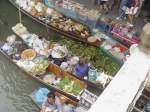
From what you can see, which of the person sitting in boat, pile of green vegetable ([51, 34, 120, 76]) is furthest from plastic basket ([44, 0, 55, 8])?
the person sitting in boat

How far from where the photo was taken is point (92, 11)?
1195cm

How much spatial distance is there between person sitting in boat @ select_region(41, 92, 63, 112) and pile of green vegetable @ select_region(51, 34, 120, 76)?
177cm

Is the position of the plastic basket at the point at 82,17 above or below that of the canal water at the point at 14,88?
above

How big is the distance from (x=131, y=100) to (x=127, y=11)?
798cm

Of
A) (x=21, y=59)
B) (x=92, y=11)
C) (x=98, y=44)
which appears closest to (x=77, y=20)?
(x=92, y=11)

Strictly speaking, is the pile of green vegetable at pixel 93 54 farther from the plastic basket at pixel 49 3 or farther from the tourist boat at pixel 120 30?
the plastic basket at pixel 49 3

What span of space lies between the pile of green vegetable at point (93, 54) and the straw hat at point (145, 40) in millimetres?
5817

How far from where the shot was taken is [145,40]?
14.3 ft

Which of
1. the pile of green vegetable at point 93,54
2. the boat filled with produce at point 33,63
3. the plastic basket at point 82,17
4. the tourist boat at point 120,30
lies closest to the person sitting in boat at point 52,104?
the boat filled with produce at point 33,63

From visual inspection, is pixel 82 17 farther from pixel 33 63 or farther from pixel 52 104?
pixel 52 104

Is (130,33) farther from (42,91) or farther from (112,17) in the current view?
(42,91)

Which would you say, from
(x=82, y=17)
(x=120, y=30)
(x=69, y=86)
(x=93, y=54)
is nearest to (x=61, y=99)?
(x=69, y=86)

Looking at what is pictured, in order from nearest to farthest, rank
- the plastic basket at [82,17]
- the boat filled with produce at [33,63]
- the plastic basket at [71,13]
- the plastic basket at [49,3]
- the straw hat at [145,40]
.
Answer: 1. the straw hat at [145,40]
2. the boat filled with produce at [33,63]
3. the plastic basket at [82,17]
4. the plastic basket at [71,13]
5. the plastic basket at [49,3]

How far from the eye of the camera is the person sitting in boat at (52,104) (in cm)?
950
